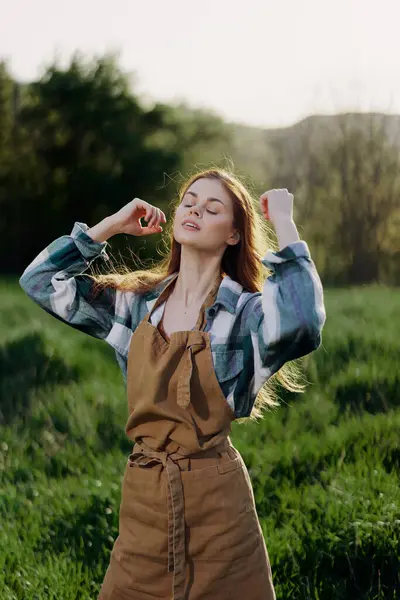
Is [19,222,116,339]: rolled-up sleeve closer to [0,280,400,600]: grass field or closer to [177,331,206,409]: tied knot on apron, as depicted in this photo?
[177,331,206,409]: tied knot on apron

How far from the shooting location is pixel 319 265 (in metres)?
17.0

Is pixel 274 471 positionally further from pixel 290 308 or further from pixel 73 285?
pixel 290 308

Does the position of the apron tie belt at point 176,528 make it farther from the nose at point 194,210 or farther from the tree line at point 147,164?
the tree line at point 147,164

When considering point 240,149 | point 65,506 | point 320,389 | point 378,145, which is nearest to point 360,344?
point 320,389

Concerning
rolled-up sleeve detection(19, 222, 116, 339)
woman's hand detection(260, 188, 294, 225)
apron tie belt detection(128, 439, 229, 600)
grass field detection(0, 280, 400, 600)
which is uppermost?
woman's hand detection(260, 188, 294, 225)

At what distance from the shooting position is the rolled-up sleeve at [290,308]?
2.04 m

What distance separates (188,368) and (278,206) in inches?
19.8

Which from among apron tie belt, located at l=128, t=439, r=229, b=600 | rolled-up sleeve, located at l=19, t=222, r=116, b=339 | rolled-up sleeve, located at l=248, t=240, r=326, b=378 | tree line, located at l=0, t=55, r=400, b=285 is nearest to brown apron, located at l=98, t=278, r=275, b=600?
apron tie belt, located at l=128, t=439, r=229, b=600

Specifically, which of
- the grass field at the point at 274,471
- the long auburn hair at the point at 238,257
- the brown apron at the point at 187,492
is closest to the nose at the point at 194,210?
the long auburn hair at the point at 238,257

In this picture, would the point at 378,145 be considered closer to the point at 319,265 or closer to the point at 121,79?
the point at 319,265

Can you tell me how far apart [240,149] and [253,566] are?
18579mm

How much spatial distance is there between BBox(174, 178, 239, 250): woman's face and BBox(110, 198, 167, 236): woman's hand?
0.10m

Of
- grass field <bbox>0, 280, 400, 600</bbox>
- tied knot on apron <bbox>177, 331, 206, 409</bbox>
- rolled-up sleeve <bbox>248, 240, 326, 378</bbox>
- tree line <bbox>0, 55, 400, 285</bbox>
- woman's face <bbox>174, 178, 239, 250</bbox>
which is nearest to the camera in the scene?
rolled-up sleeve <bbox>248, 240, 326, 378</bbox>

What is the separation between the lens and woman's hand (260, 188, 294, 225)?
218 centimetres
